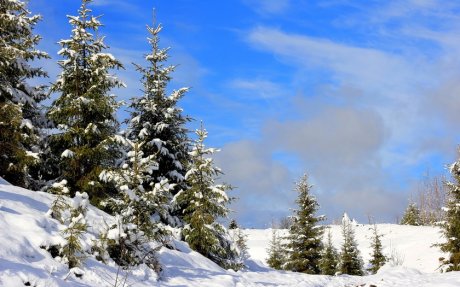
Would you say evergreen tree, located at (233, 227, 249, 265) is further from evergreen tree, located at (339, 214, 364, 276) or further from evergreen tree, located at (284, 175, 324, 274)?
evergreen tree, located at (339, 214, 364, 276)

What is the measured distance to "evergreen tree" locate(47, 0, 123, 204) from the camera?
17.5 metres

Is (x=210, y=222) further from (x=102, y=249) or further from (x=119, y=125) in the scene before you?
(x=102, y=249)

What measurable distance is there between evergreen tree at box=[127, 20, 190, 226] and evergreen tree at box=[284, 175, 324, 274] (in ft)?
40.8

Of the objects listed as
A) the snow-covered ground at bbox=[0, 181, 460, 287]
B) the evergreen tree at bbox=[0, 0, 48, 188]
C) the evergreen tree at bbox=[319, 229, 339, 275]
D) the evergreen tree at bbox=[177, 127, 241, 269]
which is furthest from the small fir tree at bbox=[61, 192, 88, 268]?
the evergreen tree at bbox=[319, 229, 339, 275]

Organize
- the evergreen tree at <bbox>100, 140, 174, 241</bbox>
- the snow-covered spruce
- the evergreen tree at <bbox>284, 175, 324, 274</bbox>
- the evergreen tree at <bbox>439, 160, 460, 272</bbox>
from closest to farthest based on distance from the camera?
1. the snow-covered spruce
2. the evergreen tree at <bbox>100, 140, 174, 241</bbox>
3. the evergreen tree at <bbox>439, 160, 460, 272</bbox>
4. the evergreen tree at <bbox>284, 175, 324, 274</bbox>

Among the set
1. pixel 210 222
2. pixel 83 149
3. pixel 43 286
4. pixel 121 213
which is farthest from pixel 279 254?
pixel 43 286

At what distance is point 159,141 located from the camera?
2058cm

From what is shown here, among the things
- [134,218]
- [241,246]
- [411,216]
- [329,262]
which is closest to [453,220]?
[329,262]

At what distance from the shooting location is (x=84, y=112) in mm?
18047

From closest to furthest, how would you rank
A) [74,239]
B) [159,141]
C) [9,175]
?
1. [74,239]
2. [9,175]
3. [159,141]

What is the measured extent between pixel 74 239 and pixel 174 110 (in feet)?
40.5

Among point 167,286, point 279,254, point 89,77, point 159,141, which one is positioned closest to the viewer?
point 167,286

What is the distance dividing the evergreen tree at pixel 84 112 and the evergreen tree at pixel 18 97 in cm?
119

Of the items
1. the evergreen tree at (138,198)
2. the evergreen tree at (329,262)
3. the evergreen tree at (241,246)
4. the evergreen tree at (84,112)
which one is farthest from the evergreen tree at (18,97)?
the evergreen tree at (329,262)
